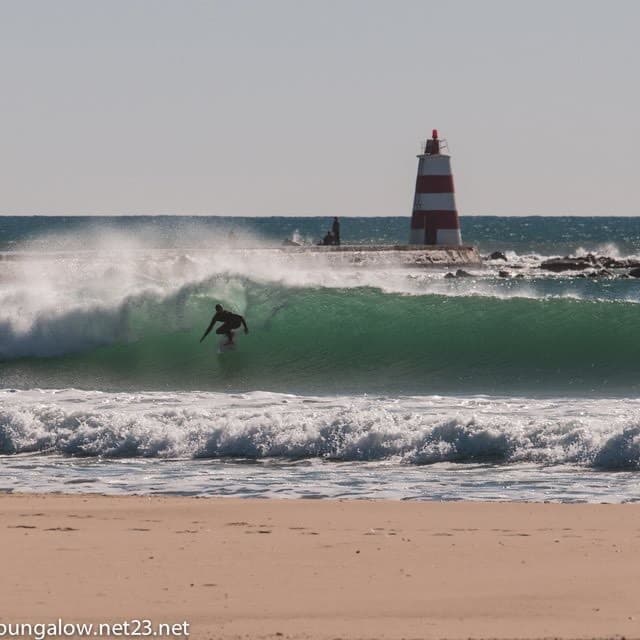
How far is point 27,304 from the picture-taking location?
2198 centimetres

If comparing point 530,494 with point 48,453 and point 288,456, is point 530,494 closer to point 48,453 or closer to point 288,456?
point 288,456

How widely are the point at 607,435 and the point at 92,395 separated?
5847mm

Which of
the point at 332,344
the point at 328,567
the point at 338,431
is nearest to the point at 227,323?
the point at 332,344

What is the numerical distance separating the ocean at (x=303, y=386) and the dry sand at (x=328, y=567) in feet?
3.52

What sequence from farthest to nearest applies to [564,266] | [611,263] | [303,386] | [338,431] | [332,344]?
1. [611,263]
2. [564,266]
3. [332,344]
4. [303,386]
5. [338,431]

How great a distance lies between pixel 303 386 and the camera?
57.8ft

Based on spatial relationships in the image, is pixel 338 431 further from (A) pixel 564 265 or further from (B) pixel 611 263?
(B) pixel 611 263

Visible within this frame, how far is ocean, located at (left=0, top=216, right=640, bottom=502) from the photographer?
35.1 feet

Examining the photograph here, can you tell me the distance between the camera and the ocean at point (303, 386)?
10695 mm

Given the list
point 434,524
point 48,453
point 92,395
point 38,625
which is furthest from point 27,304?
point 38,625
